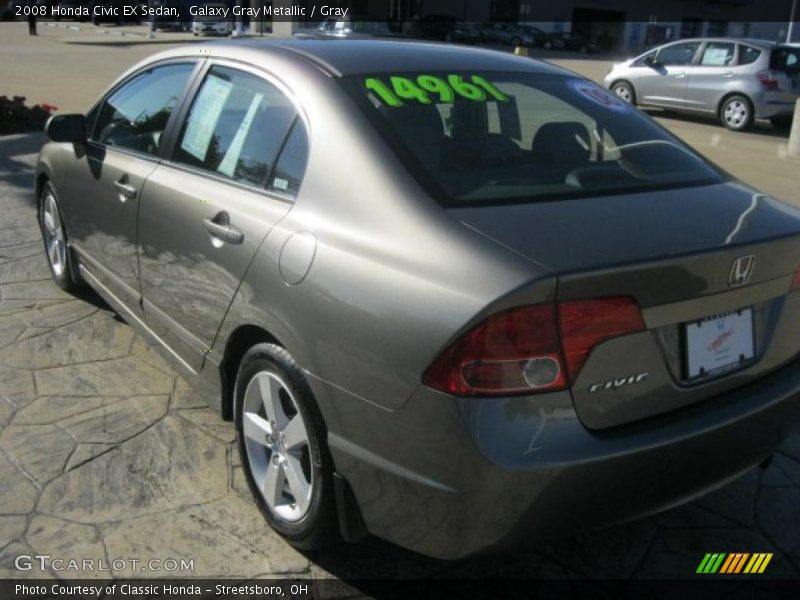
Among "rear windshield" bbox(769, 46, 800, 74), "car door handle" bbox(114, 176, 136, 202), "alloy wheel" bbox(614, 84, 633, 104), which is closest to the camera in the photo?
"car door handle" bbox(114, 176, 136, 202)

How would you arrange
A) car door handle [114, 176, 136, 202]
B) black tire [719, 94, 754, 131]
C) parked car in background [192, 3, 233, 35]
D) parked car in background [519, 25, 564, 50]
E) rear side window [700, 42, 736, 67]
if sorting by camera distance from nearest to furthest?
car door handle [114, 176, 136, 202], black tire [719, 94, 754, 131], rear side window [700, 42, 736, 67], parked car in background [192, 3, 233, 35], parked car in background [519, 25, 564, 50]

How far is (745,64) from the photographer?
14.6 metres

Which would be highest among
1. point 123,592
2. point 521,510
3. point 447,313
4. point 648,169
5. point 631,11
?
point 631,11

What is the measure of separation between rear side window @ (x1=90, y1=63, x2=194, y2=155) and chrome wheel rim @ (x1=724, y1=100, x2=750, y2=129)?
13.3 meters

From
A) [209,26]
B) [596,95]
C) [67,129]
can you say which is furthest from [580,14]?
[596,95]

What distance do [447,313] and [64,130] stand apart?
287 centimetres

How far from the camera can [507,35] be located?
4478cm

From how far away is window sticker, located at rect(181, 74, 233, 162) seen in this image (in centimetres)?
317

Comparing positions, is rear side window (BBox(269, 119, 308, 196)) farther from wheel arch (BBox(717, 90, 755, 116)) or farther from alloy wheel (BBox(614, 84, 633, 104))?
alloy wheel (BBox(614, 84, 633, 104))

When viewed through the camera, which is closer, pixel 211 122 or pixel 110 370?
pixel 211 122

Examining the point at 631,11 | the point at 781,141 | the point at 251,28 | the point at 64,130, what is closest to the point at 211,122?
the point at 64,130

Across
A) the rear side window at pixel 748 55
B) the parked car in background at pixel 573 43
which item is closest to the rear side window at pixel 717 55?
the rear side window at pixel 748 55

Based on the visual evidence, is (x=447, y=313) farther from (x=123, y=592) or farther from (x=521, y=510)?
(x=123, y=592)

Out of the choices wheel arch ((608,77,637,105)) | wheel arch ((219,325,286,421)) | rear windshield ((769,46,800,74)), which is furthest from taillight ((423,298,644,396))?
wheel arch ((608,77,637,105))
